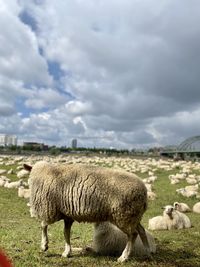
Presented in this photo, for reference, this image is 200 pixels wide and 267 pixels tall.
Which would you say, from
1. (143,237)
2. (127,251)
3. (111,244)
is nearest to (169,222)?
(111,244)

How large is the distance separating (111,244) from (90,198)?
1.58 meters

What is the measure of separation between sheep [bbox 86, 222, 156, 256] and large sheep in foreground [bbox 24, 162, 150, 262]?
0.44 metres

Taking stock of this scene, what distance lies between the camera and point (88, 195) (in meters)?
8.03

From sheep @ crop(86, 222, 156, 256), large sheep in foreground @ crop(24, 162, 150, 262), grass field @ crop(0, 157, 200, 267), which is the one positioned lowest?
grass field @ crop(0, 157, 200, 267)

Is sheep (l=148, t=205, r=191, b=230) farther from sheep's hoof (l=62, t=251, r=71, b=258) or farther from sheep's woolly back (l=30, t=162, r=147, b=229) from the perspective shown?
sheep's hoof (l=62, t=251, r=71, b=258)

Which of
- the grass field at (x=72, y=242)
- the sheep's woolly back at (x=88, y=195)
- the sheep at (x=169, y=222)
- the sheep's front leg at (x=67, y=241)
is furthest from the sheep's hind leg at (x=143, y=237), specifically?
the sheep at (x=169, y=222)

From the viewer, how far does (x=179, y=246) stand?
32.9ft

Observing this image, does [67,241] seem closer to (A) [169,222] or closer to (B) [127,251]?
(B) [127,251]

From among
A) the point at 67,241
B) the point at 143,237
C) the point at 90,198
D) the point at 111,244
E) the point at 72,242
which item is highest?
the point at 90,198

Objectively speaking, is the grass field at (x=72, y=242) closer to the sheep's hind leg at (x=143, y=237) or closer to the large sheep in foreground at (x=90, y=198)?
the sheep's hind leg at (x=143, y=237)

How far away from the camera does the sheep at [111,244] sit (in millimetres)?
8914

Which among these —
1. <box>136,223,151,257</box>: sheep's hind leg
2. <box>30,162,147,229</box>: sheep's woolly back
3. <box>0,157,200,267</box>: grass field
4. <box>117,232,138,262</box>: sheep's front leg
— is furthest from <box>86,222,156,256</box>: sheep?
<box>30,162,147,229</box>: sheep's woolly back

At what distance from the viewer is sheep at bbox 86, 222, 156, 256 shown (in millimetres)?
8914

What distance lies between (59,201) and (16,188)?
16142mm
